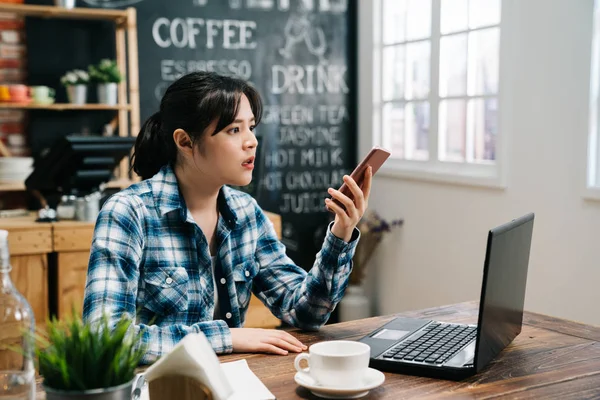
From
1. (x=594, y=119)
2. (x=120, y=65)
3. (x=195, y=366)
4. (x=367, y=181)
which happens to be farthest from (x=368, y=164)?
(x=120, y=65)

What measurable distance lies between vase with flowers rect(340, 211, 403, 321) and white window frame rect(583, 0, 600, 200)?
1506 mm

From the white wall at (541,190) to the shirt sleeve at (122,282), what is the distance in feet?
6.90

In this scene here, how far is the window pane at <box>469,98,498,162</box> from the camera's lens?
3818 millimetres

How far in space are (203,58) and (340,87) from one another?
963 mm

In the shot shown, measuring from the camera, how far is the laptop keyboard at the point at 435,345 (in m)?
1.54

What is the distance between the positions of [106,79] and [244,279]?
226cm

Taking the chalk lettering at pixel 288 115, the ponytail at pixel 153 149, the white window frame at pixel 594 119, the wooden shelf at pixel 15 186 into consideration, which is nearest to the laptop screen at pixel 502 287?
the ponytail at pixel 153 149

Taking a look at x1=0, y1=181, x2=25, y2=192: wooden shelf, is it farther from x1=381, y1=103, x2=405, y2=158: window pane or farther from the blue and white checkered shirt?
x1=381, y1=103, x2=405, y2=158: window pane

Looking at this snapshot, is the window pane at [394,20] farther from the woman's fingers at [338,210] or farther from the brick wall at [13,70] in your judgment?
the woman's fingers at [338,210]

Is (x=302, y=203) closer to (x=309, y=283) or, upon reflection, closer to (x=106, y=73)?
(x=106, y=73)


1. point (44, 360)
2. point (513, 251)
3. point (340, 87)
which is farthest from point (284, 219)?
point (44, 360)

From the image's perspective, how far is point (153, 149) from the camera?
2053 millimetres

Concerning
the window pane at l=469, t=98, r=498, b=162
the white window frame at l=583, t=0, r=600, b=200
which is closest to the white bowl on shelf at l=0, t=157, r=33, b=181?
the window pane at l=469, t=98, r=498, b=162

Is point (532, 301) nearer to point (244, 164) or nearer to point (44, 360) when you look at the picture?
point (244, 164)
